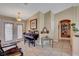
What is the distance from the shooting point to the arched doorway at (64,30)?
78.7 inches

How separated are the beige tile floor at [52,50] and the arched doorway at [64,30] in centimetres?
9

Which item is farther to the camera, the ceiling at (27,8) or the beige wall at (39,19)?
the beige wall at (39,19)

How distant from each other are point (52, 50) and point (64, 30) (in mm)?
420

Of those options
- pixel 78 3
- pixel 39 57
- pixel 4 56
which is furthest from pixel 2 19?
pixel 78 3

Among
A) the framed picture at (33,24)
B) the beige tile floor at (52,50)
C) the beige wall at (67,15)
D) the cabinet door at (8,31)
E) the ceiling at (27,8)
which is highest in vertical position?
the ceiling at (27,8)

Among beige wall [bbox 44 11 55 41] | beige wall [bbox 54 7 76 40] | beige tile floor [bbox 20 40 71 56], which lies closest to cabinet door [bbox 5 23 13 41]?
beige tile floor [bbox 20 40 71 56]

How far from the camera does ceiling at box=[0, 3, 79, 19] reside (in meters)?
1.94

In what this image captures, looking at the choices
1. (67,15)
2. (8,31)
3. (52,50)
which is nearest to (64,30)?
(67,15)

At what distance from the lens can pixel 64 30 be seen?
2023mm

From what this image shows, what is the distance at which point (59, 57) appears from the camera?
2010 mm

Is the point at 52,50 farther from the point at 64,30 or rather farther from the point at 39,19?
the point at 39,19

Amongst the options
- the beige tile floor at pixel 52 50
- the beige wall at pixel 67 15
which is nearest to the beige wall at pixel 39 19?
the beige wall at pixel 67 15

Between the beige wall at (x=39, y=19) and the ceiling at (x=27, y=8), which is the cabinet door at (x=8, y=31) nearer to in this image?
the ceiling at (x=27, y=8)

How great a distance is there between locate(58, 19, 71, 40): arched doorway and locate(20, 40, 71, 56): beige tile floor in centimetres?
9
